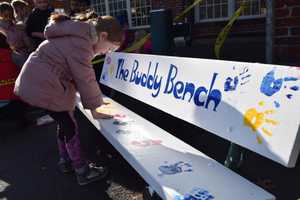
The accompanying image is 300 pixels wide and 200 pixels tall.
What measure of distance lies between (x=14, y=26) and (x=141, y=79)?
283cm

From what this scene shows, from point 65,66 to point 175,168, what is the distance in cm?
133

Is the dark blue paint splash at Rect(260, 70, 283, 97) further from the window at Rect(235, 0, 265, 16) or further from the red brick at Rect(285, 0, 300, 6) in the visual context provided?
the window at Rect(235, 0, 265, 16)

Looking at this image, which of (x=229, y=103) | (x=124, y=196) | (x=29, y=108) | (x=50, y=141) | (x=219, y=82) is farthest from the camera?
(x=29, y=108)

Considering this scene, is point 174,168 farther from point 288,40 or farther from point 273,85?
point 288,40

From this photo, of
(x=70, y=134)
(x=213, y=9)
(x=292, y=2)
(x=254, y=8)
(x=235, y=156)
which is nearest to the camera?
(x=235, y=156)

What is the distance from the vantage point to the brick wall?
171 inches

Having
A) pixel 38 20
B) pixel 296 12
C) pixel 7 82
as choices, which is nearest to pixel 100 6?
pixel 38 20

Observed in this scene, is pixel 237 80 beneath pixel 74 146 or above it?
above

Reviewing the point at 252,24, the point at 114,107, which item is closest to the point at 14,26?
the point at 114,107

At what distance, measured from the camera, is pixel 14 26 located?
211 inches

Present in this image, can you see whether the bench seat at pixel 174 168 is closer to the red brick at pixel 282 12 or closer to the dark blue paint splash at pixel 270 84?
the dark blue paint splash at pixel 270 84

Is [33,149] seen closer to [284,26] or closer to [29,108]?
[29,108]

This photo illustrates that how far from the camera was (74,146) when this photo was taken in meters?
3.12

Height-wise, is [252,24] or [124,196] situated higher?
[252,24]
